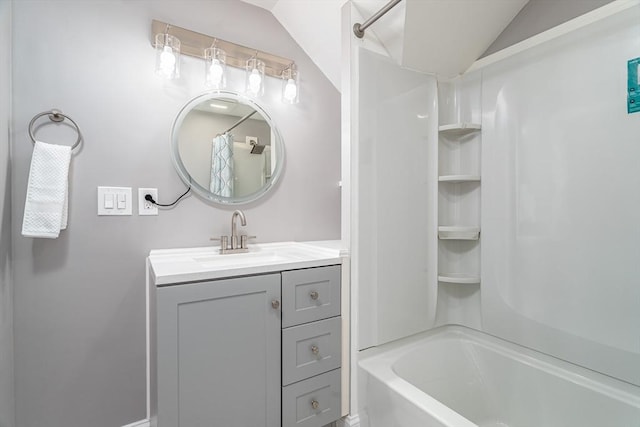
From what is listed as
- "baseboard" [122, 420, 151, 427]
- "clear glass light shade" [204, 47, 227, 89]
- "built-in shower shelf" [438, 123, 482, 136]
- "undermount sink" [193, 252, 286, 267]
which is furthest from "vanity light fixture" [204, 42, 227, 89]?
"baseboard" [122, 420, 151, 427]

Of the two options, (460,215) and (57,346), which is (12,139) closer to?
(57,346)

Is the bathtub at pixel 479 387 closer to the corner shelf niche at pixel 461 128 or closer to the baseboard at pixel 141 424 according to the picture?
the baseboard at pixel 141 424

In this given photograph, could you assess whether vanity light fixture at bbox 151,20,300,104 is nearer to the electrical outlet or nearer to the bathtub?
the electrical outlet

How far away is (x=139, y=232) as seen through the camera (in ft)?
4.87

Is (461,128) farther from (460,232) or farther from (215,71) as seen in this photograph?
(215,71)

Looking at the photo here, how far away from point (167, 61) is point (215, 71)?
243 mm

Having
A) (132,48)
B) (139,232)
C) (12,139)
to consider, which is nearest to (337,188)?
(139,232)

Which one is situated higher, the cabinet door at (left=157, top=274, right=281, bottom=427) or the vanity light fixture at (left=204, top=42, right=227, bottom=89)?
the vanity light fixture at (left=204, top=42, right=227, bottom=89)

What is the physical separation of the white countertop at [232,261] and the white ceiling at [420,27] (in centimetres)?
118

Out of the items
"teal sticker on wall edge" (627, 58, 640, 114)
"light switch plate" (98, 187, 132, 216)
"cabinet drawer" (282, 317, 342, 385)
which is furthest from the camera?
"light switch plate" (98, 187, 132, 216)

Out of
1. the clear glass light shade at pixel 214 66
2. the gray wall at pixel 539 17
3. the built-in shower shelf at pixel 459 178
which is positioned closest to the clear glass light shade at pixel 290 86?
the clear glass light shade at pixel 214 66

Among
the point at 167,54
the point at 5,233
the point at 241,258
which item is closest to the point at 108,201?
the point at 5,233

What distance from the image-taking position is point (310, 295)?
1.36m

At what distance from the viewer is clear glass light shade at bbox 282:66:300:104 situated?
1.87 meters
